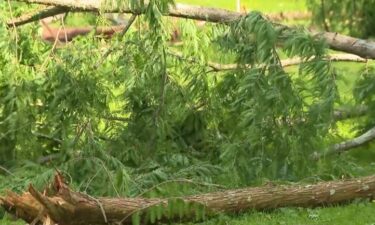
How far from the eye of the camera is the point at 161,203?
6211 mm

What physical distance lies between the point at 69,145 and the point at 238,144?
150 cm

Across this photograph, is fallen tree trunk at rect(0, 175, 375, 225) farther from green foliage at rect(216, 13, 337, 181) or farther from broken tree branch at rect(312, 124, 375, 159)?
broken tree branch at rect(312, 124, 375, 159)

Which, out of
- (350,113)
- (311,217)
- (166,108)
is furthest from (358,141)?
(311,217)

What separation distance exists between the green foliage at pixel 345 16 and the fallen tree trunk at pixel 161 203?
662 centimetres

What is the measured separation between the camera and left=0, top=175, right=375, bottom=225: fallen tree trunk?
5773 mm

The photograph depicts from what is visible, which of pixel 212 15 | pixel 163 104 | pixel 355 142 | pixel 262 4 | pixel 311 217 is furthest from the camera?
pixel 262 4

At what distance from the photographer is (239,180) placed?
24.6 ft

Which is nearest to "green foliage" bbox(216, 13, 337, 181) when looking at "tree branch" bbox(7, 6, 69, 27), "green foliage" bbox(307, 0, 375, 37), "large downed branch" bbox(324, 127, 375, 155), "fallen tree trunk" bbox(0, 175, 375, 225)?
"fallen tree trunk" bbox(0, 175, 375, 225)

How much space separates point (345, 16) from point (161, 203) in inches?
369

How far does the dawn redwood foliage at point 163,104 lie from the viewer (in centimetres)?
746

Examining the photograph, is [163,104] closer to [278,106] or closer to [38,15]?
[278,106]

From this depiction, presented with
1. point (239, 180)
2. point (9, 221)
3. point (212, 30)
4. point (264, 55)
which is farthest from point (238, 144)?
point (9, 221)

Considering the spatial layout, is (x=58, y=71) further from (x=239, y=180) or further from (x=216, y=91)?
(x=239, y=180)

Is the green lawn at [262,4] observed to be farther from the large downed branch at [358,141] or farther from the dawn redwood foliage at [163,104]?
the dawn redwood foliage at [163,104]
